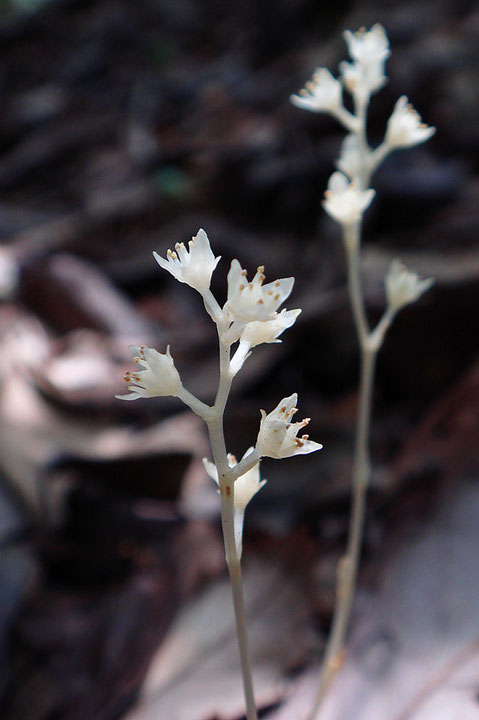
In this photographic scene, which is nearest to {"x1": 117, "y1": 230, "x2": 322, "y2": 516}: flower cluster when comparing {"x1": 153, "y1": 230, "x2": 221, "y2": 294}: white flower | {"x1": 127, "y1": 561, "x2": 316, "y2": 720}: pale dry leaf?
{"x1": 153, "y1": 230, "x2": 221, "y2": 294}: white flower

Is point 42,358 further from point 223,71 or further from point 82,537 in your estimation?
point 223,71

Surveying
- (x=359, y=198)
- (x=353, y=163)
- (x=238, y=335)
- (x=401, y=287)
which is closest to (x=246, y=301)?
(x=238, y=335)

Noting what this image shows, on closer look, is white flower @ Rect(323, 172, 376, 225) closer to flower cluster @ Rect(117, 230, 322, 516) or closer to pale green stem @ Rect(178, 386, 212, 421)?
flower cluster @ Rect(117, 230, 322, 516)

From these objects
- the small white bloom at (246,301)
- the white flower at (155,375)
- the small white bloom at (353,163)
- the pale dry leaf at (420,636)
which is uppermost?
the small white bloom at (353,163)

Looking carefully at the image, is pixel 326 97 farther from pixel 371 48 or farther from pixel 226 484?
pixel 226 484

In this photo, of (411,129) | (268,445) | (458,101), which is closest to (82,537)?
(268,445)

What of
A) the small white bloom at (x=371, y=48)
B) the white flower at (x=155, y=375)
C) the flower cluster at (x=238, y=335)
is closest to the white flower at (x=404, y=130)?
the small white bloom at (x=371, y=48)

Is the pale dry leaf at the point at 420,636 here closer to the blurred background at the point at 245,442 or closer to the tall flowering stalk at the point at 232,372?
the blurred background at the point at 245,442
